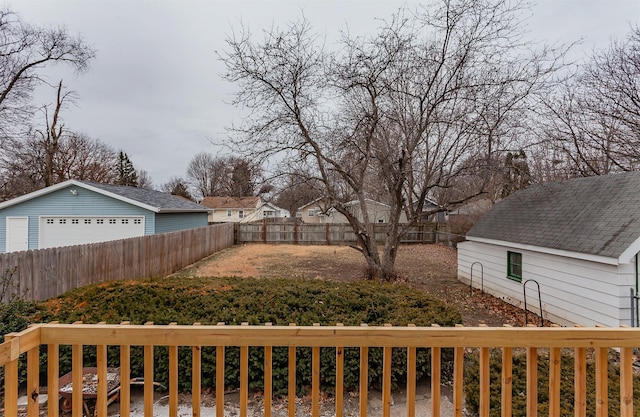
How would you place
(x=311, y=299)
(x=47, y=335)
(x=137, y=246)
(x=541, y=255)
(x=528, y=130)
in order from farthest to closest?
(x=137, y=246)
(x=528, y=130)
(x=541, y=255)
(x=311, y=299)
(x=47, y=335)

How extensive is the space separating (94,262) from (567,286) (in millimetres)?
11171

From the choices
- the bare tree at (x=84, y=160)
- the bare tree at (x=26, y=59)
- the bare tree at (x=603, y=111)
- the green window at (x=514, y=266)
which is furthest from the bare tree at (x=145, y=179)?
the bare tree at (x=603, y=111)

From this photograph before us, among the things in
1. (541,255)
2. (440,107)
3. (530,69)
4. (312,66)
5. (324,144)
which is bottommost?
(541,255)

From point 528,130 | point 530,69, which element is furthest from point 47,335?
point 528,130

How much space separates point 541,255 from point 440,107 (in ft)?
15.9

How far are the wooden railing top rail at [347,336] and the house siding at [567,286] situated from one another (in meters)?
4.81

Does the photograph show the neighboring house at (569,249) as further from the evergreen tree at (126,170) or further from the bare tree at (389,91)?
the evergreen tree at (126,170)

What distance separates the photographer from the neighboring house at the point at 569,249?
17.0 ft

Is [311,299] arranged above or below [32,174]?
below

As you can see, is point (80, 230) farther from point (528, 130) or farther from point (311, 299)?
point (528, 130)

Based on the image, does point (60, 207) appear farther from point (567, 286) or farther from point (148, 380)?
point (567, 286)

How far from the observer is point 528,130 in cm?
879

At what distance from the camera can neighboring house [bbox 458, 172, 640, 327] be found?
519 centimetres

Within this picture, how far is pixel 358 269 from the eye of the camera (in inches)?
465
